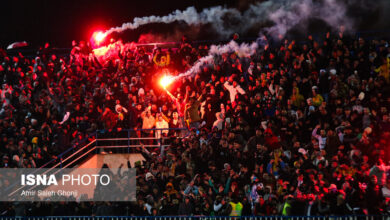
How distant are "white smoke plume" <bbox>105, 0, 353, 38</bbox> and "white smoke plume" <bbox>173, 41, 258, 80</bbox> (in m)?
1.19

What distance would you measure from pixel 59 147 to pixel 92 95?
2103 millimetres

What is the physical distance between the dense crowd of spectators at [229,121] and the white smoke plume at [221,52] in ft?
0.75

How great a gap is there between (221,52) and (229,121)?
3342 mm

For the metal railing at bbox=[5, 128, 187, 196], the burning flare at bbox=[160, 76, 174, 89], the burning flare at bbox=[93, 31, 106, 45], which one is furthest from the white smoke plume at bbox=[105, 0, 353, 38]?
the metal railing at bbox=[5, 128, 187, 196]

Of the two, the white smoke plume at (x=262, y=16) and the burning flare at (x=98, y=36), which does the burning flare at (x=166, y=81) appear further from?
the burning flare at (x=98, y=36)

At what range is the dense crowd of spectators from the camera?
1383 cm

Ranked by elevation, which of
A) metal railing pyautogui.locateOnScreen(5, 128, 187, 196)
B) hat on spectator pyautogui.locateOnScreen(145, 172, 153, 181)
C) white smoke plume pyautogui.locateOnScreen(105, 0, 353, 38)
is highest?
white smoke plume pyautogui.locateOnScreen(105, 0, 353, 38)

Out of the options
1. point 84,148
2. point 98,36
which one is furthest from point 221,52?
point 98,36

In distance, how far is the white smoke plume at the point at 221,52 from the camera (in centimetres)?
1822

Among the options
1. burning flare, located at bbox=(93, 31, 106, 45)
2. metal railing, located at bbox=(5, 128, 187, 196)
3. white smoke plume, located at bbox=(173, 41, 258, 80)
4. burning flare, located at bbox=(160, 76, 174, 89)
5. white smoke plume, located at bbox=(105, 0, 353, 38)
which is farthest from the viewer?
burning flare, located at bbox=(93, 31, 106, 45)

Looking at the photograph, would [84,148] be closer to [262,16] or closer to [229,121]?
[229,121]

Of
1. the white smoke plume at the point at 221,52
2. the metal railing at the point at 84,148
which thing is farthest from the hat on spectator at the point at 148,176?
the white smoke plume at the point at 221,52

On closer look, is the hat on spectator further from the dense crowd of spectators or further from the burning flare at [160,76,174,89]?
the burning flare at [160,76,174,89]

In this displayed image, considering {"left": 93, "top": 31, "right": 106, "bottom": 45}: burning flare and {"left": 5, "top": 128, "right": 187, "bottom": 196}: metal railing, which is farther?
{"left": 93, "top": 31, "right": 106, "bottom": 45}: burning flare
